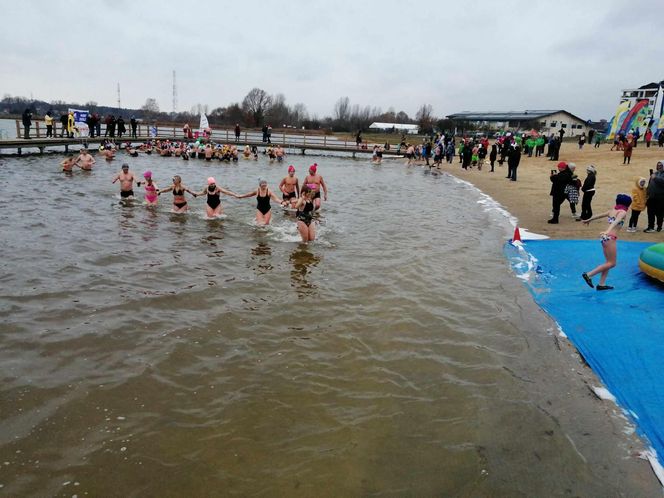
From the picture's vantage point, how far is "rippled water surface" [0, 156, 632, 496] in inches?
148

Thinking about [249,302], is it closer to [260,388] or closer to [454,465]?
[260,388]

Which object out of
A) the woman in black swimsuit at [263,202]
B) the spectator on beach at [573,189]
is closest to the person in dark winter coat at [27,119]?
the woman in black swimsuit at [263,202]

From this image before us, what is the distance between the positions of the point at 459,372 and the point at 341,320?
1.90 meters

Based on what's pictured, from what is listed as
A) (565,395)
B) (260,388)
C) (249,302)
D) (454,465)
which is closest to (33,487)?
(260,388)

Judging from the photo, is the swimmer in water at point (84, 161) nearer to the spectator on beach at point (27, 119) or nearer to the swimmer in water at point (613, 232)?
the spectator on beach at point (27, 119)

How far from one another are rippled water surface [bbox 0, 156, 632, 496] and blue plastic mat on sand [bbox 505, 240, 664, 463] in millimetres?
699

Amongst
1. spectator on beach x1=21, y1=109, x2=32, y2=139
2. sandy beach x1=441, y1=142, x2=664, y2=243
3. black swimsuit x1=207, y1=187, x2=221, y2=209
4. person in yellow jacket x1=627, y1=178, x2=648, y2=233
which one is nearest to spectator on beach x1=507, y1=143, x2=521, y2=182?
sandy beach x1=441, y1=142, x2=664, y2=243

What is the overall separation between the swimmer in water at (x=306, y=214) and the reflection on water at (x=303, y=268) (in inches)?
15.0

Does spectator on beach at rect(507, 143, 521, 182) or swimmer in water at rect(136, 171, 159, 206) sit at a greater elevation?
spectator on beach at rect(507, 143, 521, 182)

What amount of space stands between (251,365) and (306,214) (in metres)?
5.70

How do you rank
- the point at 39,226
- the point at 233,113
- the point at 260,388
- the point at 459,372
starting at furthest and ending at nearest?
1. the point at 233,113
2. the point at 39,226
3. the point at 459,372
4. the point at 260,388

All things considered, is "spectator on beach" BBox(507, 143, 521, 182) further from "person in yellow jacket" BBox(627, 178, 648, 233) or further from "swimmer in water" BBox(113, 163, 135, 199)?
"swimmer in water" BBox(113, 163, 135, 199)

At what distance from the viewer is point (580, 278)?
855 cm

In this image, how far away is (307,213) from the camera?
10.6m
